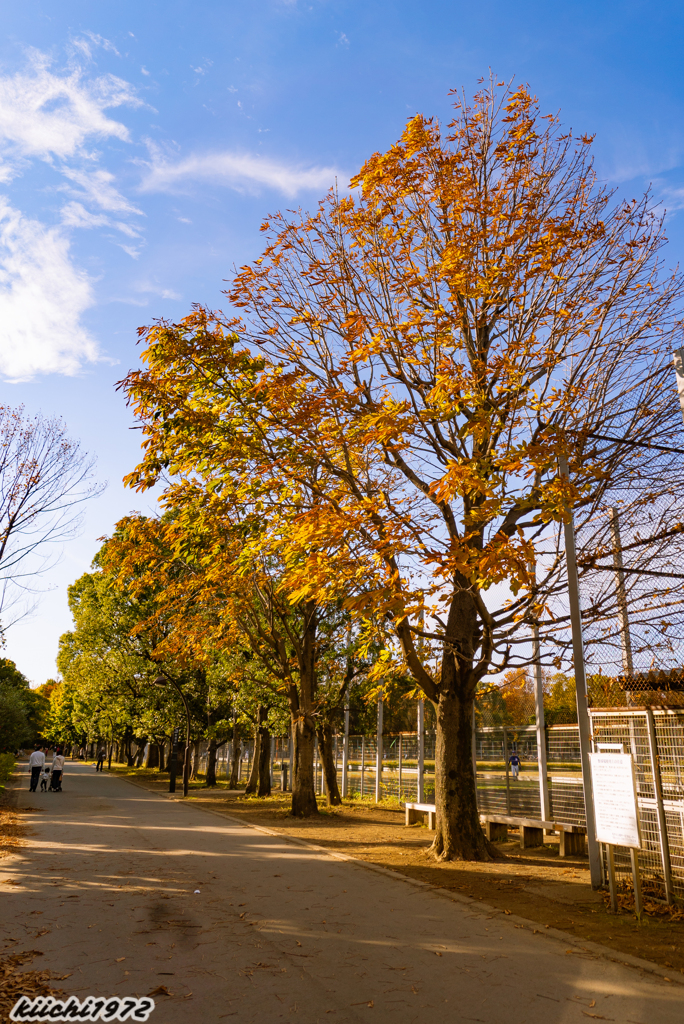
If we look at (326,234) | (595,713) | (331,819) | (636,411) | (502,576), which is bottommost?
(331,819)

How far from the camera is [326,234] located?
1267cm

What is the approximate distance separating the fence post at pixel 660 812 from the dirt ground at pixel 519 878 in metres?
0.32

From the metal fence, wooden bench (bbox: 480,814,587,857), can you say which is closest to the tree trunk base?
wooden bench (bbox: 480,814,587,857)

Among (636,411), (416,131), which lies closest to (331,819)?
(636,411)

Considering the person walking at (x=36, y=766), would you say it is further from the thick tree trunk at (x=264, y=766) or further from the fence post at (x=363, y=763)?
the fence post at (x=363, y=763)

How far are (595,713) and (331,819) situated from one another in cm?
1150

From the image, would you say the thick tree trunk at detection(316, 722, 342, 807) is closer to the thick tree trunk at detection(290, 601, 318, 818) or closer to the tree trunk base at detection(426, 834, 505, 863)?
the thick tree trunk at detection(290, 601, 318, 818)

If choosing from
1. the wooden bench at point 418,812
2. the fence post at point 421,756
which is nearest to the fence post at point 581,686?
the wooden bench at point 418,812

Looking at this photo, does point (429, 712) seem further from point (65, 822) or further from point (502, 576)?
point (502, 576)

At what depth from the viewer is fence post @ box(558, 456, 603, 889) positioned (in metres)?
9.00

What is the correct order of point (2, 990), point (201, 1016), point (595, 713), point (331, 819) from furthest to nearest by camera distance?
1. point (331, 819)
2. point (595, 713)
3. point (2, 990)
4. point (201, 1016)

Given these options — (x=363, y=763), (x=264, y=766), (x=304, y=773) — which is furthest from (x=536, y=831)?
(x=264, y=766)

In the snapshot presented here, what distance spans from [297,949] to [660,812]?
14.2 feet

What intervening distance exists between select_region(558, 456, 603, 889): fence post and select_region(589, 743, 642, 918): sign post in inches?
33.8
